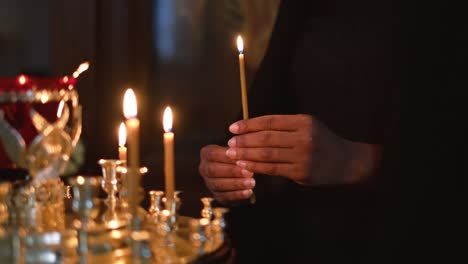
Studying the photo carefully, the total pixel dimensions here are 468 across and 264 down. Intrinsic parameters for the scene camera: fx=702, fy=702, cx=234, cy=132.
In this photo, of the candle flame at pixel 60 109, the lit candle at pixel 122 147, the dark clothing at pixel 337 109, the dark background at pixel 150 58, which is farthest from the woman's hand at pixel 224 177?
the dark background at pixel 150 58

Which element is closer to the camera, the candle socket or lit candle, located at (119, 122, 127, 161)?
the candle socket

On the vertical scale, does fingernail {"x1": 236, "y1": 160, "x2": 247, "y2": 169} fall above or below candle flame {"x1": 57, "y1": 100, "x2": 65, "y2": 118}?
below

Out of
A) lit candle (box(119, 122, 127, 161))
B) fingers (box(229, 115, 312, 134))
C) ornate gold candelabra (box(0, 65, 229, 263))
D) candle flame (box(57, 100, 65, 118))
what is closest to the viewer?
ornate gold candelabra (box(0, 65, 229, 263))

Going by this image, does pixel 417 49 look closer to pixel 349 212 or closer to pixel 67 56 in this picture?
pixel 349 212

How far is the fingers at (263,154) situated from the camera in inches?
43.0

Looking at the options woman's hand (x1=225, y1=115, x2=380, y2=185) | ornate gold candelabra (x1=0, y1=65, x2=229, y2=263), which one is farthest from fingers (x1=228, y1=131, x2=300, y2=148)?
ornate gold candelabra (x1=0, y1=65, x2=229, y2=263)

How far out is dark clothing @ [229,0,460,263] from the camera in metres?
1.11

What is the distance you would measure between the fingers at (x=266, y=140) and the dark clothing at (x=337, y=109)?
13 cm

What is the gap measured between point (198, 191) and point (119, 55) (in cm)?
43

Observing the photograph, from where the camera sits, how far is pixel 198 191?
77.1 inches

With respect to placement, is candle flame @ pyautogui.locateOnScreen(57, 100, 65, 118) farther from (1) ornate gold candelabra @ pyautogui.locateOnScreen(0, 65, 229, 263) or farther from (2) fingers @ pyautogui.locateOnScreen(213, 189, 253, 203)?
(2) fingers @ pyautogui.locateOnScreen(213, 189, 253, 203)

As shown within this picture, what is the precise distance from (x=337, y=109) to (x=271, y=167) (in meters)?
0.21

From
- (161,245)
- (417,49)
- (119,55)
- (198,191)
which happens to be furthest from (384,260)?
(119,55)

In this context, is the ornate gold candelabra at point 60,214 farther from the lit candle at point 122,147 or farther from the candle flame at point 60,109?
the lit candle at point 122,147
